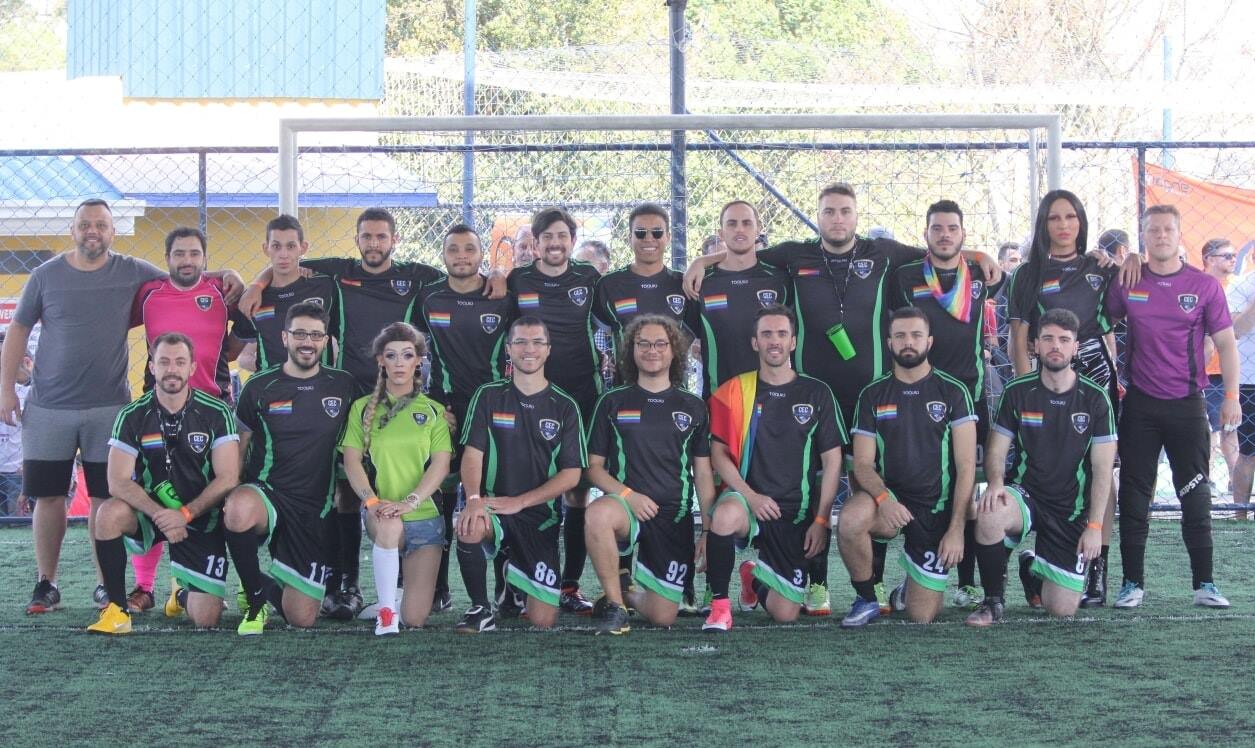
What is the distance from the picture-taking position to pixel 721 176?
526 inches

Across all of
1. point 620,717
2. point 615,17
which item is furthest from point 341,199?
point 615,17

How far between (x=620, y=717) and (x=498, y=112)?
14.3 meters

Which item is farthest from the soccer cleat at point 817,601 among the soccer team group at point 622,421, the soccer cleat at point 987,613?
the soccer cleat at point 987,613

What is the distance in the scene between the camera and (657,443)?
6.10m

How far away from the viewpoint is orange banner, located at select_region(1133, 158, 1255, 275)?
9695mm

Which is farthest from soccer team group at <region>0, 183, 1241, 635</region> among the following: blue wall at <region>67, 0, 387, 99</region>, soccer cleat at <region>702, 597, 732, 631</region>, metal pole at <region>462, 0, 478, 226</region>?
blue wall at <region>67, 0, 387, 99</region>

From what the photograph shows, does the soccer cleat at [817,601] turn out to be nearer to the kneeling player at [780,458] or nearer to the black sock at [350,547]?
the kneeling player at [780,458]

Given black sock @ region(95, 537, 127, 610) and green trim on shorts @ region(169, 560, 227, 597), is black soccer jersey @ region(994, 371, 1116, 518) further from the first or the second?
black sock @ region(95, 537, 127, 610)

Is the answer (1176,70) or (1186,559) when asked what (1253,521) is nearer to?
(1186,559)

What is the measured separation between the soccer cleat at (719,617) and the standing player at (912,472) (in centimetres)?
49

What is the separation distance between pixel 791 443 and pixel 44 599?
334 centimetres

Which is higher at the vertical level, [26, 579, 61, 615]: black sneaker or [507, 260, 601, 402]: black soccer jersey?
[507, 260, 601, 402]: black soccer jersey

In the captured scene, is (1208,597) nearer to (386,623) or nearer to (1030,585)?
(1030,585)

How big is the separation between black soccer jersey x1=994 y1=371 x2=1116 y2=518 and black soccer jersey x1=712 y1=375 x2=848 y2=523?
2.55ft
